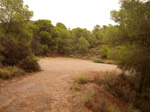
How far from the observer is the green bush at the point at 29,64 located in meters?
7.19

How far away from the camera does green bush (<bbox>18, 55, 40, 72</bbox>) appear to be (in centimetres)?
719

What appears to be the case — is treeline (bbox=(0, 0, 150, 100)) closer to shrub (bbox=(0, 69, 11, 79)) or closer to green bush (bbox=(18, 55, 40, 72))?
green bush (bbox=(18, 55, 40, 72))

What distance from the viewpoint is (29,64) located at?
746 centimetres

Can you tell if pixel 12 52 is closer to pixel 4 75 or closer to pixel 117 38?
pixel 4 75

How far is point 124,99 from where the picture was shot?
222 inches

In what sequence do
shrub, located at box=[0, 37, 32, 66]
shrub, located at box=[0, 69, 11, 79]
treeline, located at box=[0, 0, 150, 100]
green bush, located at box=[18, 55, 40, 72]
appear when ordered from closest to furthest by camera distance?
treeline, located at box=[0, 0, 150, 100]
shrub, located at box=[0, 69, 11, 79]
shrub, located at box=[0, 37, 32, 66]
green bush, located at box=[18, 55, 40, 72]

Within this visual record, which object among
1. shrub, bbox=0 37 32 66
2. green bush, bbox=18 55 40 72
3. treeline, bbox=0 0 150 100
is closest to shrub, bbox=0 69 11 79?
treeline, bbox=0 0 150 100

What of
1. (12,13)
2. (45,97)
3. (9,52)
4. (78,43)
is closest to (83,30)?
(78,43)

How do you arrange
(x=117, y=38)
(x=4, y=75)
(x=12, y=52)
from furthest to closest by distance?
(x=12, y=52)
(x=117, y=38)
(x=4, y=75)

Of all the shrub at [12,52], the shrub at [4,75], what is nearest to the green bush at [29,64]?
the shrub at [12,52]

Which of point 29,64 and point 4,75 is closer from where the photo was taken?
point 4,75

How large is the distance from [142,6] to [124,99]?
5.21 meters

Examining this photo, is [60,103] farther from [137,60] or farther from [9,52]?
[9,52]

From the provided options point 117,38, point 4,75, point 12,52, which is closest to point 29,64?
point 12,52
